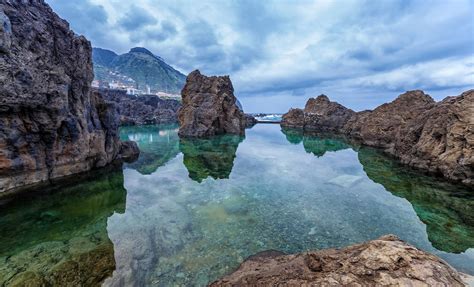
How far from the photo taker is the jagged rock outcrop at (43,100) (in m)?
12.4

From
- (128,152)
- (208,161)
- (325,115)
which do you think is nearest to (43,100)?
(128,152)

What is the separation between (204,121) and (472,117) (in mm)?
38807

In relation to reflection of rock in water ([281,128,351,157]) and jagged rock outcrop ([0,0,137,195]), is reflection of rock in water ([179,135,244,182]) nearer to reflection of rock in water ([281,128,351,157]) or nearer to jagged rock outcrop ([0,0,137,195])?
jagged rock outcrop ([0,0,137,195])

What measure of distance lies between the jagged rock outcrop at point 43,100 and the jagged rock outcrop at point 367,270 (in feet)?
48.7

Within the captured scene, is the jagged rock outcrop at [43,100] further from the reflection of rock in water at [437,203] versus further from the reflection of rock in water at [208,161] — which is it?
the reflection of rock in water at [437,203]

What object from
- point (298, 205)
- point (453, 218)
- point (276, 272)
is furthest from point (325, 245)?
point (453, 218)

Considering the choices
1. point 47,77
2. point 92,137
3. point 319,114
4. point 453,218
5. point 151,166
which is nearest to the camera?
point 453,218

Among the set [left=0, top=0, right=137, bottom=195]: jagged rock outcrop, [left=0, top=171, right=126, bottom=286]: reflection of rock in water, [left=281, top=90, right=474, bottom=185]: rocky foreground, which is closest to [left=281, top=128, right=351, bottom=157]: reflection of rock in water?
[left=281, top=90, right=474, bottom=185]: rocky foreground

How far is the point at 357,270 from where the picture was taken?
4035 millimetres

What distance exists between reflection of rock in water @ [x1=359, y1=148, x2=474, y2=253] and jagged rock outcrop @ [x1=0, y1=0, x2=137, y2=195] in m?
21.2

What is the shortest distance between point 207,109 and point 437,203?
4021cm

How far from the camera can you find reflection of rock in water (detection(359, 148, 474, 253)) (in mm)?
9906

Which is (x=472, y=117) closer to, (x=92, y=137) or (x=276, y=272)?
(x=276, y=272)

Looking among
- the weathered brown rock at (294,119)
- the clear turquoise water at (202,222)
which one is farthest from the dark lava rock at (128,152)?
the weathered brown rock at (294,119)
